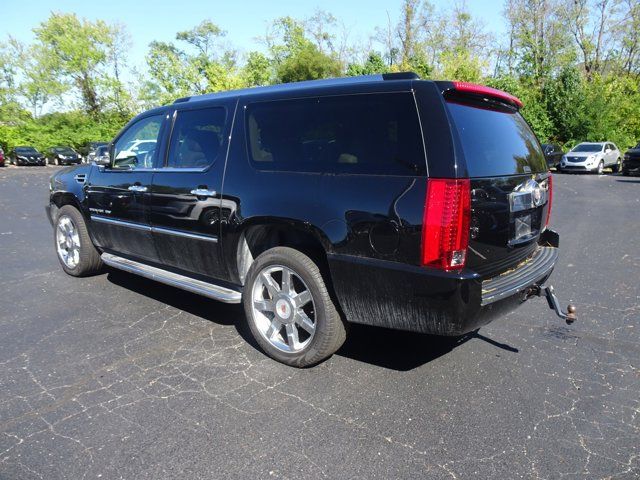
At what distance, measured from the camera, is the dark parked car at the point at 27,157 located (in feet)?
113

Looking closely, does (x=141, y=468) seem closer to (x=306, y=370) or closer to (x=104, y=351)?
(x=306, y=370)

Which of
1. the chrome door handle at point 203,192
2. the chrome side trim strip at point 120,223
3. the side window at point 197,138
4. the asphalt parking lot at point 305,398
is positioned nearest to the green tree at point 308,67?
the chrome side trim strip at point 120,223

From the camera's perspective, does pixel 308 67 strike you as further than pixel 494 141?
Yes

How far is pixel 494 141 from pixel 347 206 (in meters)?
1.07

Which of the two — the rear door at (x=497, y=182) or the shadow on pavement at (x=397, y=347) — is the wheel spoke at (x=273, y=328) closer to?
the shadow on pavement at (x=397, y=347)

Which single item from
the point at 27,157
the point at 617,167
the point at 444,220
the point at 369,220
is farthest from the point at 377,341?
the point at 27,157

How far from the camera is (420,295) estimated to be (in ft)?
9.10

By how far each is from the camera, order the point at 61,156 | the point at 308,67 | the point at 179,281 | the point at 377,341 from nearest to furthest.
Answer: the point at 377,341
the point at 179,281
the point at 61,156
the point at 308,67

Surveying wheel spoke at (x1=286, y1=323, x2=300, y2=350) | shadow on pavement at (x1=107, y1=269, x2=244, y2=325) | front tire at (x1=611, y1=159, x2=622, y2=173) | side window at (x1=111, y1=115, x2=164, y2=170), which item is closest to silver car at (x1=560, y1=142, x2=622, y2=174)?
front tire at (x1=611, y1=159, x2=622, y2=173)

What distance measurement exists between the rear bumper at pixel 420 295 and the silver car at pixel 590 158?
23.7m

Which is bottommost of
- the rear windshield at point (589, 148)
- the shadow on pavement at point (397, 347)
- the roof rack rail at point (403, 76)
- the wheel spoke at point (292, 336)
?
the rear windshield at point (589, 148)

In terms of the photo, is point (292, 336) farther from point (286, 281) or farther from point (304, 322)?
point (286, 281)

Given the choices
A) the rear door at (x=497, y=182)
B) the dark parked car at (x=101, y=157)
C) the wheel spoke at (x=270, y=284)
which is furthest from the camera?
the dark parked car at (x=101, y=157)

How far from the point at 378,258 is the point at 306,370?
3.39 ft
